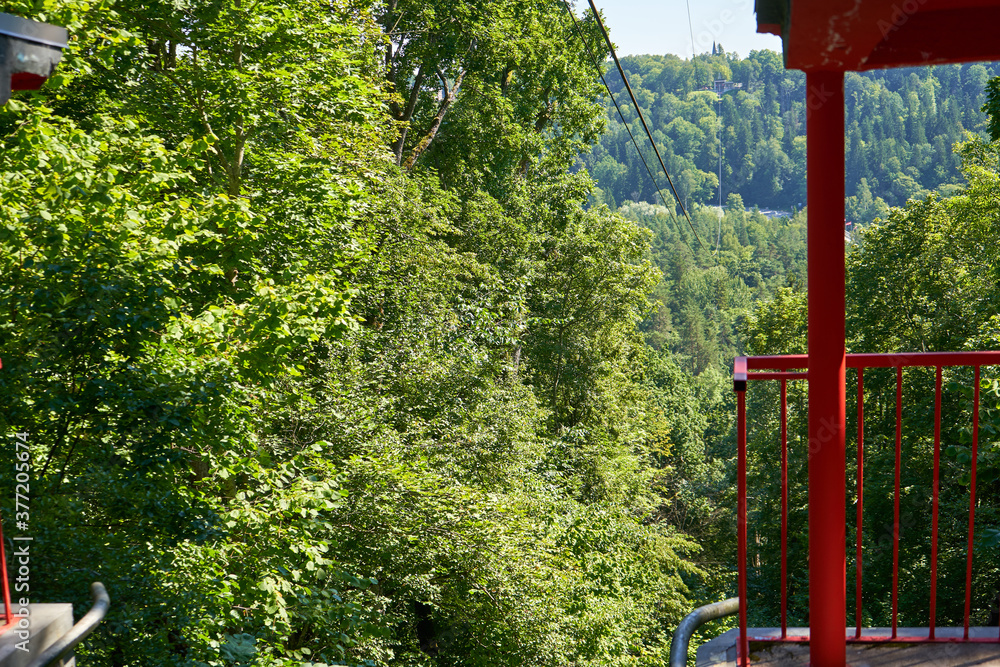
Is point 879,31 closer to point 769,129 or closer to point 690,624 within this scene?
point 690,624

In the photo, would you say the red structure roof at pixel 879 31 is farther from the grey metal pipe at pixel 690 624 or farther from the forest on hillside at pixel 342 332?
the forest on hillside at pixel 342 332

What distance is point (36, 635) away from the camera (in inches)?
109

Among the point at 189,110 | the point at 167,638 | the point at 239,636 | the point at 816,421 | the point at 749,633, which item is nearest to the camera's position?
the point at 816,421

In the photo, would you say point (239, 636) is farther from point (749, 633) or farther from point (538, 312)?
point (538, 312)

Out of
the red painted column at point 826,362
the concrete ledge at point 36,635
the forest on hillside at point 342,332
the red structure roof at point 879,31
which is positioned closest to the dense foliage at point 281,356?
the forest on hillside at point 342,332

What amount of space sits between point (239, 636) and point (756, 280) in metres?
95.9

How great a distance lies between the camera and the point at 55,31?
2197 mm

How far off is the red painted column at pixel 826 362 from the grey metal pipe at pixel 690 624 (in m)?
0.35

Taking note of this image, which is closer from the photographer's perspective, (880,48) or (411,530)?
(880,48)

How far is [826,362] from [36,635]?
307 cm

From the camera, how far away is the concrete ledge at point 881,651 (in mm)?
2648

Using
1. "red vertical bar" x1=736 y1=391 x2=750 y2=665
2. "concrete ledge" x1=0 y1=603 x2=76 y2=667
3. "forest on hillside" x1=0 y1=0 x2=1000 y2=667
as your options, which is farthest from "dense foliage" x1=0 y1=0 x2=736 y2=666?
"red vertical bar" x1=736 y1=391 x2=750 y2=665

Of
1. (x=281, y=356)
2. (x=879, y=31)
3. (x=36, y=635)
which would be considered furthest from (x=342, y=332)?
(x=879, y=31)

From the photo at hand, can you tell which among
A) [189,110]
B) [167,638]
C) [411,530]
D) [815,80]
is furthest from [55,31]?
[411,530]
